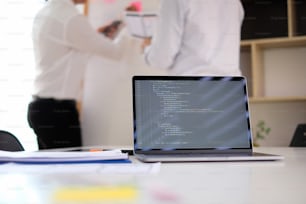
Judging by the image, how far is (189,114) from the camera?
97cm

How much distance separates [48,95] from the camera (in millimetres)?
2572

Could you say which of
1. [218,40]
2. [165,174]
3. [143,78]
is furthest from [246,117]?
[218,40]

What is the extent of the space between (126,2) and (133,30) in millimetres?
201

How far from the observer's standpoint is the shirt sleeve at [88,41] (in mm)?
2547

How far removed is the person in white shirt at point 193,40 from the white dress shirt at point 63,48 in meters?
0.78

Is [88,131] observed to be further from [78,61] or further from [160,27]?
[160,27]

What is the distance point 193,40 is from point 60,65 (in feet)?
3.43

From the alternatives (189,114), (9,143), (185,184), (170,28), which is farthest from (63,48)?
(185,184)

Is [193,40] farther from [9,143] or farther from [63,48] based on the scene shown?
[63,48]

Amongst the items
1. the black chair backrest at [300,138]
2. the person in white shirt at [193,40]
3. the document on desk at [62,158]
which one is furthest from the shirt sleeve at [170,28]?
the document on desk at [62,158]

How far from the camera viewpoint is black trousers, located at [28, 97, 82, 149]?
98.6 inches

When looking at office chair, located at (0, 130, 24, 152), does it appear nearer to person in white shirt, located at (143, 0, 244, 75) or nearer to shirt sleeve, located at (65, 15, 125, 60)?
person in white shirt, located at (143, 0, 244, 75)

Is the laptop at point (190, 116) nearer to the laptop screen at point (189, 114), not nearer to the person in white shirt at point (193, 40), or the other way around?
the laptop screen at point (189, 114)

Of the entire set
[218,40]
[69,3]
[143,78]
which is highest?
[69,3]
